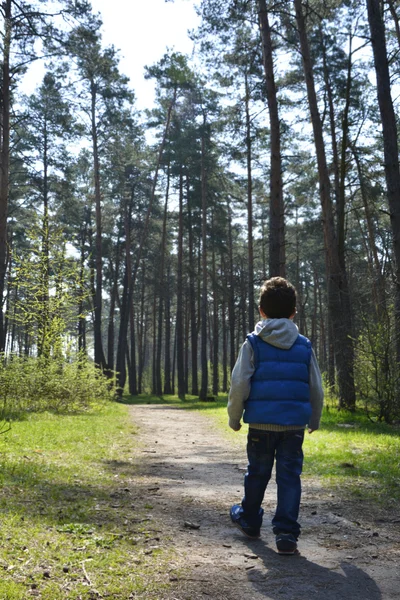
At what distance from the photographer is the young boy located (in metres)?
4.20

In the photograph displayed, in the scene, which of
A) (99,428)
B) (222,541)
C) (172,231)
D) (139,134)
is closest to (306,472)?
(222,541)

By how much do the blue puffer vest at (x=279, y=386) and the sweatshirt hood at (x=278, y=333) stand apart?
4 centimetres

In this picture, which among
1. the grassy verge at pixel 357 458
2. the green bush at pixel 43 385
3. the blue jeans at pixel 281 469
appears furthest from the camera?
the green bush at pixel 43 385

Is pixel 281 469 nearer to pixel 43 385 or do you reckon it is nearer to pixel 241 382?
pixel 241 382

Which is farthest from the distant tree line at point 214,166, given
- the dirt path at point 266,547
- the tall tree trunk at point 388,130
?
the dirt path at point 266,547

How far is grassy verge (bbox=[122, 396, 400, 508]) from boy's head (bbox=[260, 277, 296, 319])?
2458 millimetres

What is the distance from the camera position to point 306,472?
7465 mm

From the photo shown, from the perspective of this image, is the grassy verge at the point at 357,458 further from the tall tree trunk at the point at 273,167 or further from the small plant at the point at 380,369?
the tall tree trunk at the point at 273,167

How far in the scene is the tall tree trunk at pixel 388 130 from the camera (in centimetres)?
1211

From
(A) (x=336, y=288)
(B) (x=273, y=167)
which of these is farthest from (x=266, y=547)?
(B) (x=273, y=167)

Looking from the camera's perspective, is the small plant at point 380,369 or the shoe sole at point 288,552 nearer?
the shoe sole at point 288,552

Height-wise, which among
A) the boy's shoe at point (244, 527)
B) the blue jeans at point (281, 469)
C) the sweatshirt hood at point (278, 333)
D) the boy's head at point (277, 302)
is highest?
the boy's head at point (277, 302)

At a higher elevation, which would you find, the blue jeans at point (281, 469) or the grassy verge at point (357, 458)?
the blue jeans at point (281, 469)

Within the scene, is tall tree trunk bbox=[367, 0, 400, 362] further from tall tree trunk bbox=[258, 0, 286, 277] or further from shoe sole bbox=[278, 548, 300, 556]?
shoe sole bbox=[278, 548, 300, 556]
